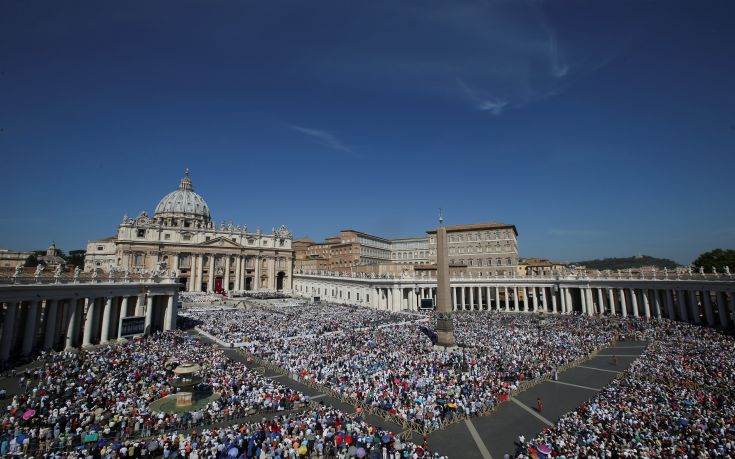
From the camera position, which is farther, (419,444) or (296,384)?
(296,384)

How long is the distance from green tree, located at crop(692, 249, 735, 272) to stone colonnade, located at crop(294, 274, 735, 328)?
5123 mm

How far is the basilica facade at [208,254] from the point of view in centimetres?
8219

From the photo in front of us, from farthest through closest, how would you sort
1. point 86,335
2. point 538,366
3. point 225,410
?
point 86,335
point 538,366
point 225,410

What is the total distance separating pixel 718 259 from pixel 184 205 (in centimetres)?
13522

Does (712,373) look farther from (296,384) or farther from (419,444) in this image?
(296,384)

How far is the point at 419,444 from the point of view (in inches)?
585

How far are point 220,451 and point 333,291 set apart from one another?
68.3 metres

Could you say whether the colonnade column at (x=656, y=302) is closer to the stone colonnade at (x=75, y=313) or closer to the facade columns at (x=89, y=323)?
the stone colonnade at (x=75, y=313)

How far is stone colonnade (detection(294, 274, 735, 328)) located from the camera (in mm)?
43250

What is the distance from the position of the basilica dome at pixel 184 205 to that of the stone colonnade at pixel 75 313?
285 feet

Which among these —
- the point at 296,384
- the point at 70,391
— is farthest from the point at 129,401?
the point at 296,384

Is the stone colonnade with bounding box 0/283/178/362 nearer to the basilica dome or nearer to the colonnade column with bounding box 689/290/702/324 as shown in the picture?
the colonnade column with bounding box 689/290/702/324

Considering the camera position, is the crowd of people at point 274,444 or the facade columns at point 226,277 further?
the facade columns at point 226,277

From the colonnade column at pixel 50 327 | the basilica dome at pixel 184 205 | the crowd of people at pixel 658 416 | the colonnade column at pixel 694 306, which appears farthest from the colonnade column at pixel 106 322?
the basilica dome at pixel 184 205
